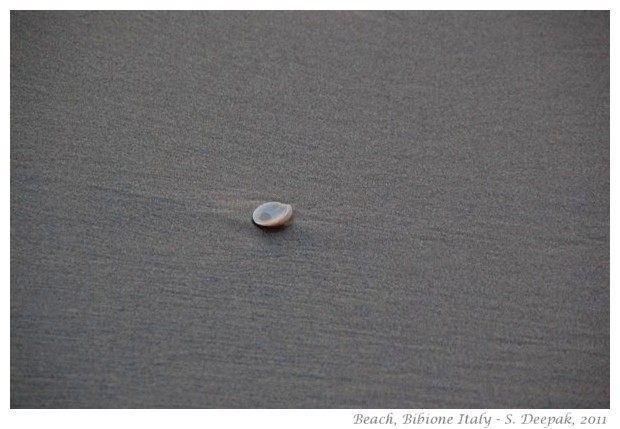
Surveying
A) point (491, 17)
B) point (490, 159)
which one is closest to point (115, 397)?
point (490, 159)

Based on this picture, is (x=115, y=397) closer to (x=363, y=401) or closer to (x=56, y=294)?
(x=56, y=294)

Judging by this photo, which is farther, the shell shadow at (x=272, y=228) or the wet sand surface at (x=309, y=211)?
the shell shadow at (x=272, y=228)

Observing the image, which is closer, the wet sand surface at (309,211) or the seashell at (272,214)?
the wet sand surface at (309,211)

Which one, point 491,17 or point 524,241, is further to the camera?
point 491,17

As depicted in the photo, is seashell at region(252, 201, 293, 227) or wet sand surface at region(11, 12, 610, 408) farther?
seashell at region(252, 201, 293, 227)
